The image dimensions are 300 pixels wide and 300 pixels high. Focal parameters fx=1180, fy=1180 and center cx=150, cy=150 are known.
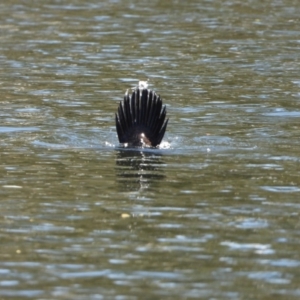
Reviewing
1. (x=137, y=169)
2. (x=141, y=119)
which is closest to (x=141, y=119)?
(x=141, y=119)

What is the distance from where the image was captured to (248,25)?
27344mm

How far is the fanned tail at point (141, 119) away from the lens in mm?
14078

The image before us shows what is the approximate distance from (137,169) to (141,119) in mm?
1522

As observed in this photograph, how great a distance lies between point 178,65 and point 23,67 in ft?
9.41

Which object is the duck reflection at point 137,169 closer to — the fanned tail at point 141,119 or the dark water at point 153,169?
the dark water at point 153,169

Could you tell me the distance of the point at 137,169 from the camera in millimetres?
12852

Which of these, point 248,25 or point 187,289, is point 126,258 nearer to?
point 187,289

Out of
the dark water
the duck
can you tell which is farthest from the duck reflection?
the duck

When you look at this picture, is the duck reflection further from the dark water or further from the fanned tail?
the fanned tail

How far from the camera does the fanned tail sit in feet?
46.2

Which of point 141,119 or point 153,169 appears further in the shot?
point 141,119

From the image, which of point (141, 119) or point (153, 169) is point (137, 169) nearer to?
point (153, 169)

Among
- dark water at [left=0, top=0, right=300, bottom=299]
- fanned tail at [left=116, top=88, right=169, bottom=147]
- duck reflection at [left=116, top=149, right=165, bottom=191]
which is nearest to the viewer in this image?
dark water at [left=0, top=0, right=300, bottom=299]

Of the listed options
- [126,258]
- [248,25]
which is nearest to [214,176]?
[126,258]
